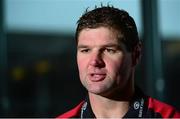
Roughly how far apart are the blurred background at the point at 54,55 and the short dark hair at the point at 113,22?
1.93 m

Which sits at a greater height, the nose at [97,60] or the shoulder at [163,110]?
the nose at [97,60]

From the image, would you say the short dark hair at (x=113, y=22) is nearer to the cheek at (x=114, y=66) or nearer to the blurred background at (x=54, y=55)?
the cheek at (x=114, y=66)

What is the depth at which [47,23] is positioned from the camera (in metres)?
3.33

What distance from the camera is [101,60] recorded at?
0.96 metres

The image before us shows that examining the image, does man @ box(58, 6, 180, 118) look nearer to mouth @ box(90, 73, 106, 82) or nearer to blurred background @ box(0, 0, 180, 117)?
mouth @ box(90, 73, 106, 82)

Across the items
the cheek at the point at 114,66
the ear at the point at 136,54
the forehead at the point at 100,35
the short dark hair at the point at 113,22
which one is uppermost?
the short dark hair at the point at 113,22

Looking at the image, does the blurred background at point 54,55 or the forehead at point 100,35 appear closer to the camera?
the forehead at point 100,35

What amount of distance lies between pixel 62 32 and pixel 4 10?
517mm

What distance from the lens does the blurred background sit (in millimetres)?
3234

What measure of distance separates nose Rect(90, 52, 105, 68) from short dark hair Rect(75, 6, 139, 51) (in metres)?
0.07

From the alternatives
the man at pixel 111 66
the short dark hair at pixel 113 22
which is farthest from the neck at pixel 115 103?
the short dark hair at pixel 113 22

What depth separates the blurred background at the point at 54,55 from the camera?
3.23 metres

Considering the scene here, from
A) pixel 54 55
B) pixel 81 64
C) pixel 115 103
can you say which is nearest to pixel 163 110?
pixel 115 103

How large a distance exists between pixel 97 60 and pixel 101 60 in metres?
0.01
